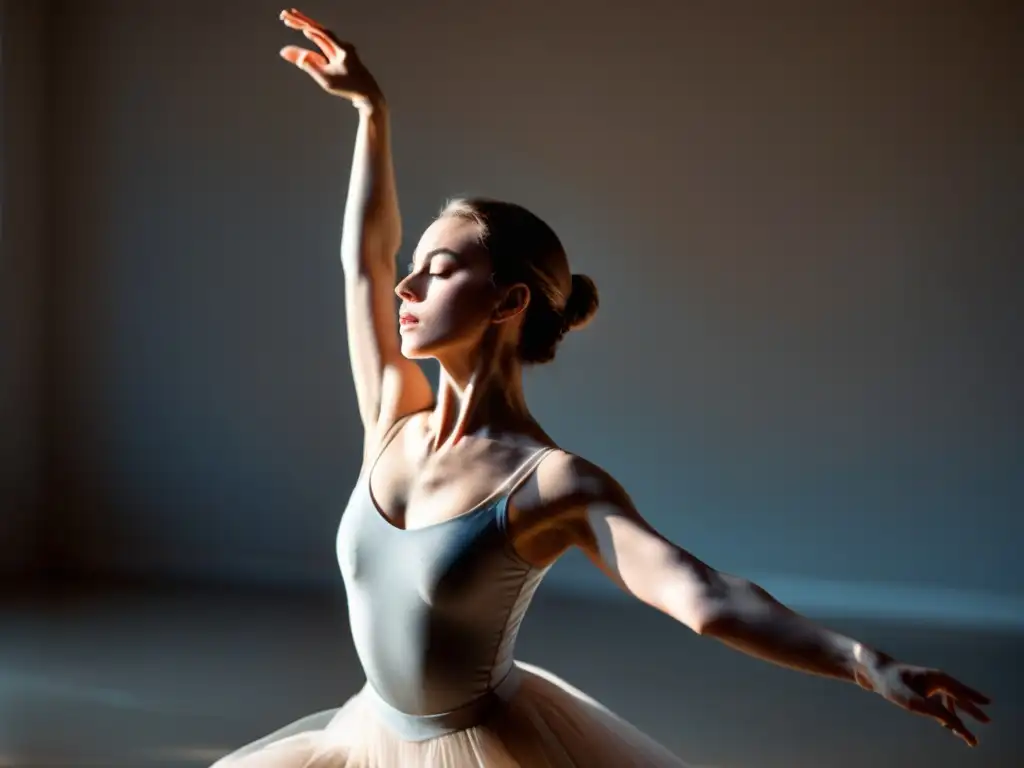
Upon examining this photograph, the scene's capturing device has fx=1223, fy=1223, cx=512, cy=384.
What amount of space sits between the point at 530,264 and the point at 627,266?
3.31 m

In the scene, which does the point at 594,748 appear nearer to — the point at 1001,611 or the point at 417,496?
the point at 417,496

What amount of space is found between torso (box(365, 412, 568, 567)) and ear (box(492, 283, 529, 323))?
13 centimetres

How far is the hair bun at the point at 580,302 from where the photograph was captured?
Answer: 136cm

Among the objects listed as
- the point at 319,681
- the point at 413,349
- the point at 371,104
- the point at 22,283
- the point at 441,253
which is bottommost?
the point at 319,681

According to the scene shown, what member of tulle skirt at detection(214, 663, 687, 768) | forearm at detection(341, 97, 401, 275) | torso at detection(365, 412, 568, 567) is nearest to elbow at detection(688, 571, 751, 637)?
torso at detection(365, 412, 568, 567)

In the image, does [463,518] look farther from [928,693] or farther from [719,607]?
[928,693]

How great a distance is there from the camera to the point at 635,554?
1.10 m

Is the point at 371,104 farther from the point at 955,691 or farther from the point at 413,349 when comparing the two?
the point at 955,691

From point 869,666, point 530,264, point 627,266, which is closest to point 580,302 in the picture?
point 530,264

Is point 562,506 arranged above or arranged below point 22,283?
above

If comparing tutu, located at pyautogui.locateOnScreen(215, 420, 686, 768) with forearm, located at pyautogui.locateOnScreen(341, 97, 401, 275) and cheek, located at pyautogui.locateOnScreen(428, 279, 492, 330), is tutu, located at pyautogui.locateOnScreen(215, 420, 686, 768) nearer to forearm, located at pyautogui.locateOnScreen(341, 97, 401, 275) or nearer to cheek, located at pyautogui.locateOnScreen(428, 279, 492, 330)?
cheek, located at pyautogui.locateOnScreen(428, 279, 492, 330)

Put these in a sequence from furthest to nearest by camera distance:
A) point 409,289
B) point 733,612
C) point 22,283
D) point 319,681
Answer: point 22,283 < point 319,681 < point 409,289 < point 733,612

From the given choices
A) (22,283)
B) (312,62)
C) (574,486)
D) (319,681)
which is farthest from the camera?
(22,283)

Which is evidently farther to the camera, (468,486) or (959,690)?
(468,486)
